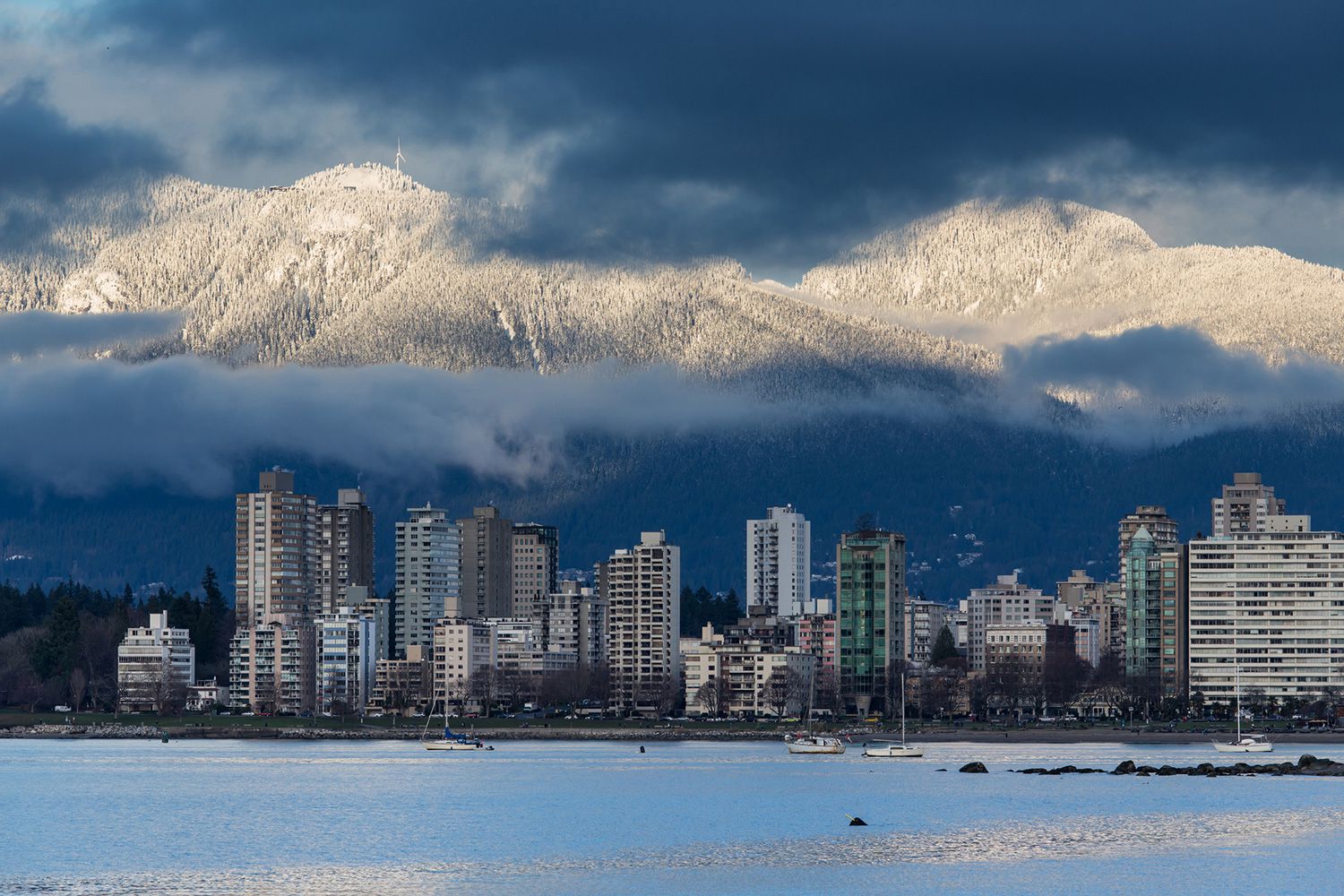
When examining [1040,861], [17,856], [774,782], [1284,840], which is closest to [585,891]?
[1040,861]

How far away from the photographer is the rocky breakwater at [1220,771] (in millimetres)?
179750

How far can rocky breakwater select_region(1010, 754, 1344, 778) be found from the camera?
180 meters

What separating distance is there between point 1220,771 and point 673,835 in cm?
6618

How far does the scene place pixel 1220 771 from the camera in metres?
181

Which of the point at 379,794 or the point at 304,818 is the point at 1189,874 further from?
the point at 379,794

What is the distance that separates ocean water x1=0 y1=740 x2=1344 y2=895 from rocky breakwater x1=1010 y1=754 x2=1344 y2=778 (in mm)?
2890

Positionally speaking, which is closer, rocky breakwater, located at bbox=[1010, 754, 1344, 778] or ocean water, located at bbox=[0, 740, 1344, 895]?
ocean water, located at bbox=[0, 740, 1344, 895]

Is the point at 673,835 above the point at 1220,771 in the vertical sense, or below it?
above

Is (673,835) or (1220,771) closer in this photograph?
(673,835)

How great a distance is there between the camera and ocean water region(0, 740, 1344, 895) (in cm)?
10519

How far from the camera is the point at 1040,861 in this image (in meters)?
113

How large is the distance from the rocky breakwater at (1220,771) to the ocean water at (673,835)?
9.48 feet

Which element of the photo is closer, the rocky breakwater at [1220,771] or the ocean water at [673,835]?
the ocean water at [673,835]

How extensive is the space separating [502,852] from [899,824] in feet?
91.1
